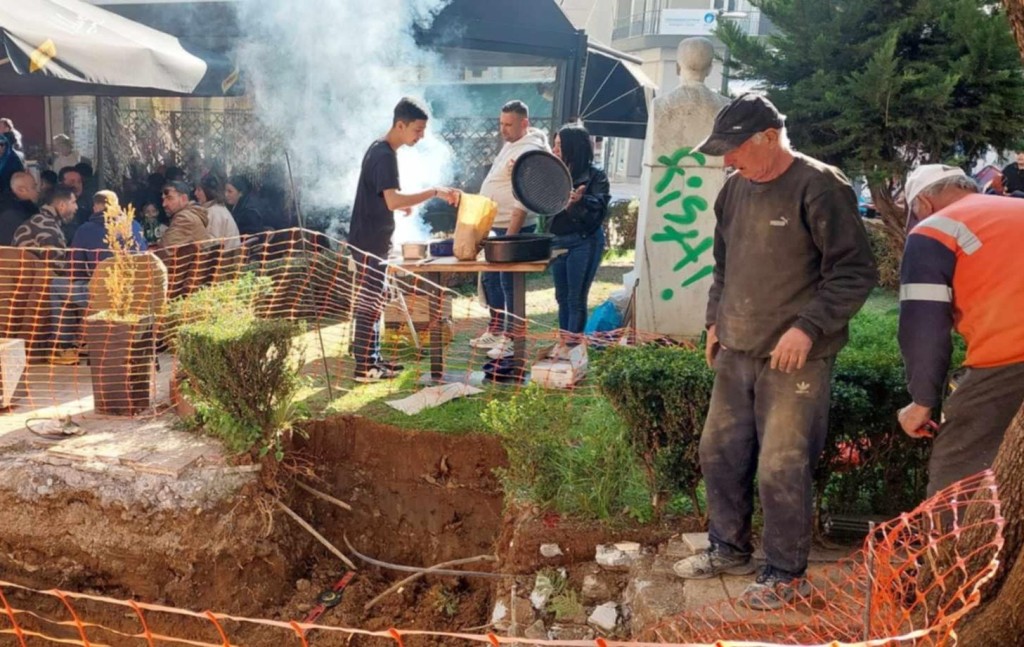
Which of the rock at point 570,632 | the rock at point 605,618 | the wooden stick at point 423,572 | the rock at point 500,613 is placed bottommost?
the wooden stick at point 423,572

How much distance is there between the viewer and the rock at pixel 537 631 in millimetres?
4168

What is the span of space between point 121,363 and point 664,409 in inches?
160

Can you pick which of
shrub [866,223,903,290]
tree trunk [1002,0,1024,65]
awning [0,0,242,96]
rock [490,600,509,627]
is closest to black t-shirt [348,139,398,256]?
awning [0,0,242,96]

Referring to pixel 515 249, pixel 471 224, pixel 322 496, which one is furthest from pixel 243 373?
pixel 515 249

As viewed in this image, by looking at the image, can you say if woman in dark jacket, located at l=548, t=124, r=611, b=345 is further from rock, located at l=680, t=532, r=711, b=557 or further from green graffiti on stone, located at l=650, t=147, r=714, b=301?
rock, located at l=680, t=532, r=711, b=557

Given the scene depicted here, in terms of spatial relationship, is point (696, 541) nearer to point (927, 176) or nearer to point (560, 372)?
point (927, 176)

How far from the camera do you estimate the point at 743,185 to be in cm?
369

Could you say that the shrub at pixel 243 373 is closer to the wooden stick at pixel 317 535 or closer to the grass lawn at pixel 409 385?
the wooden stick at pixel 317 535

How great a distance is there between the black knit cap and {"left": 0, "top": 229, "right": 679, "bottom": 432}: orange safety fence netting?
2.78 m

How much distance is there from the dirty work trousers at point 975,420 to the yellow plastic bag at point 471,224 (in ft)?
11.9

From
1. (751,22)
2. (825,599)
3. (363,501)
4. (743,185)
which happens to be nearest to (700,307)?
(363,501)

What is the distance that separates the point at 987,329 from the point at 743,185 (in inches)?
41.5

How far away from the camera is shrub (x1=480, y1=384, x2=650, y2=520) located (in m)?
4.66

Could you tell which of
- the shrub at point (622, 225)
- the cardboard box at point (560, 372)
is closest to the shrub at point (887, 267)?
the shrub at point (622, 225)
